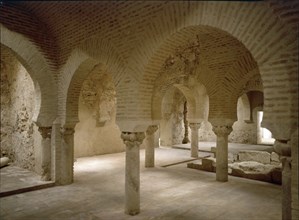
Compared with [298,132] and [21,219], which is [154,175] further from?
[298,132]

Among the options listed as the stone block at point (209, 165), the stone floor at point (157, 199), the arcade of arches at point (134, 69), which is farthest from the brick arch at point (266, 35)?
the stone block at point (209, 165)

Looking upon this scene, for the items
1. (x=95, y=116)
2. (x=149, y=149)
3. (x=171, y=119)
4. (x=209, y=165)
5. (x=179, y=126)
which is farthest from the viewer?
(x=179, y=126)

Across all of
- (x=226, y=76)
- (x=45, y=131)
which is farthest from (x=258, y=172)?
(x=45, y=131)

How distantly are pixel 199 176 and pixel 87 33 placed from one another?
18.6 feet

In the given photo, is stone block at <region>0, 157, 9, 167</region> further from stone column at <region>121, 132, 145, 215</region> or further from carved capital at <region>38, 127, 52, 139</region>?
stone column at <region>121, 132, 145, 215</region>

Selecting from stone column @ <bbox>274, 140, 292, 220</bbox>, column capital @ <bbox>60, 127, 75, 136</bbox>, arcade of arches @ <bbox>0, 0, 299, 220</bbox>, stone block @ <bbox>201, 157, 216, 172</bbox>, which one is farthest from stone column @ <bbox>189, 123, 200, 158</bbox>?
stone column @ <bbox>274, 140, 292, 220</bbox>

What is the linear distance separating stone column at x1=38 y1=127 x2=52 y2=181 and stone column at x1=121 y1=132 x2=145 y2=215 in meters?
3.02

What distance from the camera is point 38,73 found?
7098 mm

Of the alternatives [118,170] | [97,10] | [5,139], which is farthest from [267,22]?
[5,139]

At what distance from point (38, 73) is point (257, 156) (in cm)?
892

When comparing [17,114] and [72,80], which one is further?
[17,114]

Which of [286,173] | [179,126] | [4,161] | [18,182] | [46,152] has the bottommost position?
[18,182]

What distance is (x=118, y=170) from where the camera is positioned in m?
9.32

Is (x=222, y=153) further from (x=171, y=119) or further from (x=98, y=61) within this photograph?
(x=171, y=119)
